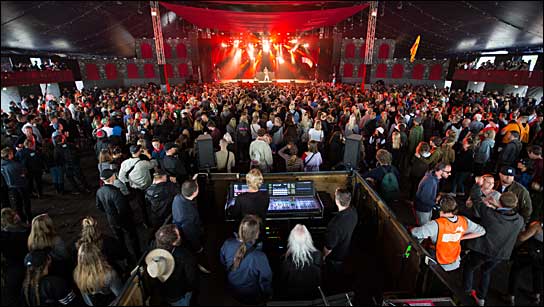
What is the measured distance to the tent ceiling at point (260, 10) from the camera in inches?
394

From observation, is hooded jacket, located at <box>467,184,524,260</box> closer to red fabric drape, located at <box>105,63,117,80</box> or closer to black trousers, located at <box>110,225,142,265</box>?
black trousers, located at <box>110,225,142,265</box>

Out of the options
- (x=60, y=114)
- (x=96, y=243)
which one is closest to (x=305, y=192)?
(x=96, y=243)

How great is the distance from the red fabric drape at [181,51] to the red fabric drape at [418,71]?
19.5 metres

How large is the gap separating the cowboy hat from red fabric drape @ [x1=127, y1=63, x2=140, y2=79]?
2439cm

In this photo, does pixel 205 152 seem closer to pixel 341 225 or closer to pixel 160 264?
pixel 160 264

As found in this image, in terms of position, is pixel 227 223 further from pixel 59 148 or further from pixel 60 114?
pixel 60 114

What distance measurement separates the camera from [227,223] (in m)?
4.85

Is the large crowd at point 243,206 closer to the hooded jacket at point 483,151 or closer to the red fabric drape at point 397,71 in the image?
the hooded jacket at point 483,151

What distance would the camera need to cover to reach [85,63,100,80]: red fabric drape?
65.0ft

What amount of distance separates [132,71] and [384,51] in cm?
2140

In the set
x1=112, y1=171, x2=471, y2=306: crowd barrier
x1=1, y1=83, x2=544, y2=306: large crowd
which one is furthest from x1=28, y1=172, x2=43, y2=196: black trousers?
x1=112, y1=171, x2=471, y2=306: crowd barrier

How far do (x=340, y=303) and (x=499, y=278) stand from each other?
10.5 feet

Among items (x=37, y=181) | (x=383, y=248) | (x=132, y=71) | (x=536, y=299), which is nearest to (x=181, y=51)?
(x=132, y=71)

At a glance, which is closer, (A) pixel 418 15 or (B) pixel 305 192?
(B) pixel 305 192
